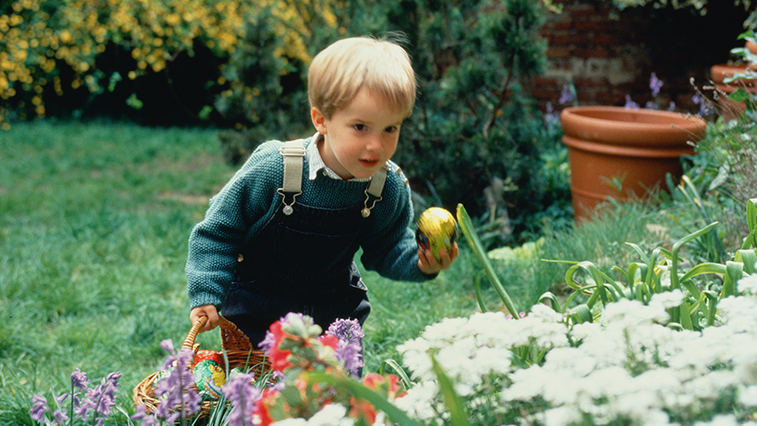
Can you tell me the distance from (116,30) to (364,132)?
6076 mm

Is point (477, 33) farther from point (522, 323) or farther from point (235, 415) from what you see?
point (235, 415)

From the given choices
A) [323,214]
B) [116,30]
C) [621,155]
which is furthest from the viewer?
[116,30]

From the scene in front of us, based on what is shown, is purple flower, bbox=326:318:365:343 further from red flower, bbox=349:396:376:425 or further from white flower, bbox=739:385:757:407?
white flower, bbox=739:385:757:407

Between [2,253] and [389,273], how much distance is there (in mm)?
2727

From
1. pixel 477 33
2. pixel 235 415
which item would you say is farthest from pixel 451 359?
pixel 477 33

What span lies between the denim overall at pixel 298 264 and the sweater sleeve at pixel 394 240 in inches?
1.9

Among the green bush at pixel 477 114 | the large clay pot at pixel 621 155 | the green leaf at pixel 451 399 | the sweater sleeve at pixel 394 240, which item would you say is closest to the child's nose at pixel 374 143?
the sweater sleeve at pixel 394 240

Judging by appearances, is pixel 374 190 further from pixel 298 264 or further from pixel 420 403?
pixel 420 403

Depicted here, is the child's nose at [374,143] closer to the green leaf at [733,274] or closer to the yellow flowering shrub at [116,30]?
the green leaf at [733,274]

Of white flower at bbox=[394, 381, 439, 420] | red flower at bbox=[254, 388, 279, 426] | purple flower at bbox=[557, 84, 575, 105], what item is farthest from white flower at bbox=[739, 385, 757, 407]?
purple flower at bbox=[557, 84, 575, 105]

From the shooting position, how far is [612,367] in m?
0.93

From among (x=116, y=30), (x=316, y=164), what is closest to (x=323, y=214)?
(x=316, y=164)

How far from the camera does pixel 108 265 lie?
3502mm

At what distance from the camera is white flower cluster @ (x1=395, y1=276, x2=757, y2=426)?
813 millimetres
